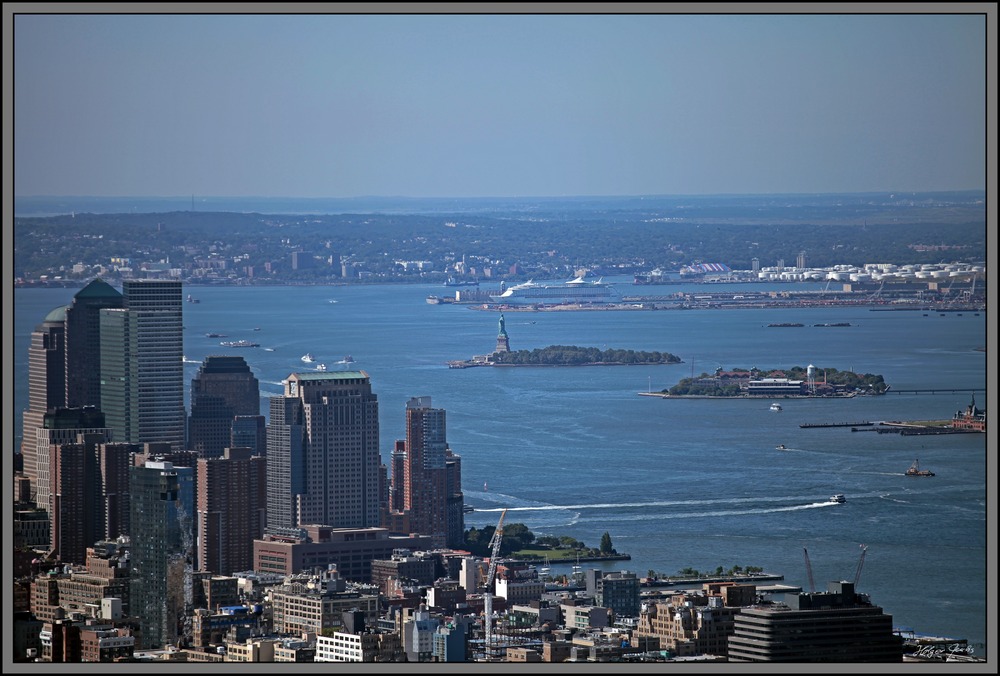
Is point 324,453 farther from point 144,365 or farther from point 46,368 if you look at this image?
point 46,368

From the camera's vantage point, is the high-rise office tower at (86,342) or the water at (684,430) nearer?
the water at (684,430)

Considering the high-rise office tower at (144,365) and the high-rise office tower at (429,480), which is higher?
the high-rise office tower at (144,365)

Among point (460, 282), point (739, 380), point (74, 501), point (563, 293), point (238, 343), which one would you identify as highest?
point (460, 282)

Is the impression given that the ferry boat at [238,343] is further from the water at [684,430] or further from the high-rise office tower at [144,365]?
the high-rise office tower at [144,365]

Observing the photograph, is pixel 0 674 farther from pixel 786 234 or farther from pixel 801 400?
pixel 786 234

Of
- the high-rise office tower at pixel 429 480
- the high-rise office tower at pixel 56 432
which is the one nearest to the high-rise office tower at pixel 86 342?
the high-rise office tower at pixel 56 432

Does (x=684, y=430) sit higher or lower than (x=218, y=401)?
lower

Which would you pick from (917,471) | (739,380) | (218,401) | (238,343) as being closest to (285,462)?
(218,401)

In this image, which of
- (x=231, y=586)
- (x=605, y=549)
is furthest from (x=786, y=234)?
(x=231, y=586)
